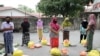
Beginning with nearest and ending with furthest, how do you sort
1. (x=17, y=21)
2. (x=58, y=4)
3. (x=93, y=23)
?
(x=93, y=23) → (x=17, y=21) → (x=58, y=4)

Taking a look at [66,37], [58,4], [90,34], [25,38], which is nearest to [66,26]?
[66,37]

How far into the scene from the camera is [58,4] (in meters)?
39.5

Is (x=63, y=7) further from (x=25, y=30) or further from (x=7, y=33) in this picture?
(x=7, y=33)

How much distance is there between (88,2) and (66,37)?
77.7 feet

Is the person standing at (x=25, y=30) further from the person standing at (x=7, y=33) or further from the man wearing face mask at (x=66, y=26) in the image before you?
the person standing at (x=7, y=33)

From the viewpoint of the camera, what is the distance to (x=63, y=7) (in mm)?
39719

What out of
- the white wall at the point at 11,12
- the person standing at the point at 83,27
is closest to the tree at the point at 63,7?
the white wall at the point at 11,12

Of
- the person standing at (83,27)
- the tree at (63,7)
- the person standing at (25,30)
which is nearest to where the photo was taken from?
the person standing at (25,30)

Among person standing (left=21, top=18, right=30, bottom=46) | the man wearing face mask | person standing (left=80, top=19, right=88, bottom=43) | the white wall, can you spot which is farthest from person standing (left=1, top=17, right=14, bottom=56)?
the white wall

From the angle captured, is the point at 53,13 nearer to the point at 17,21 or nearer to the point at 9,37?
the point at 17,21

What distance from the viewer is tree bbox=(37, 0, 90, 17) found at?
39.5 metres

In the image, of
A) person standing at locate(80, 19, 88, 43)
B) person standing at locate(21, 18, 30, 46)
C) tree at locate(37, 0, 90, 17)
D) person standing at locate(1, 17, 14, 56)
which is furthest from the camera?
tree at locate(37, 0, 90, 17)

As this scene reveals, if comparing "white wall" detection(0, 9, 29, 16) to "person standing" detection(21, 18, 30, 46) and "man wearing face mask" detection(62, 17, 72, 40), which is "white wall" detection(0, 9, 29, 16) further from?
"man wearing face mask" detection(62, 17, 72, 40)

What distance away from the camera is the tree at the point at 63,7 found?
3950cm
